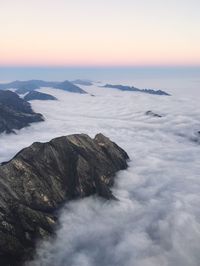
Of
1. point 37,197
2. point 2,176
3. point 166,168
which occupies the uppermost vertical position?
point 2,176

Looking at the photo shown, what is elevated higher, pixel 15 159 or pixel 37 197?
pixel 15 159

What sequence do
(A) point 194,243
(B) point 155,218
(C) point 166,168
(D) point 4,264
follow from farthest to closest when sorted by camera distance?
(C) point 166,168 → (B) point 155,218 → (A) point 194,243 → (D) point 4,264

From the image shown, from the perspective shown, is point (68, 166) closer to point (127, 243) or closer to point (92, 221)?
point (92, 221)

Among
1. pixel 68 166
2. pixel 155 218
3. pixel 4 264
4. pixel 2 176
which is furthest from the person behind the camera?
pixel 68 166

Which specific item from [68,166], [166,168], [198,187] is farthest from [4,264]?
[166,168]

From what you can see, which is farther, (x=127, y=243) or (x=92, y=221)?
(x=92, y=221)

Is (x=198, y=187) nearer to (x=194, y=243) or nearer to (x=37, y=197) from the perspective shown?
(x=194, y=243)
